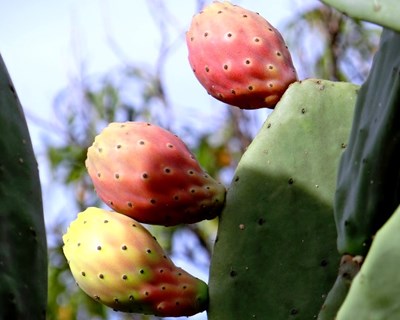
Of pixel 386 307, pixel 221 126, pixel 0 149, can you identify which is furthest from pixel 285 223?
pixel 221 126

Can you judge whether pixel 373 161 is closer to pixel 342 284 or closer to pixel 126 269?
pixel 342 284

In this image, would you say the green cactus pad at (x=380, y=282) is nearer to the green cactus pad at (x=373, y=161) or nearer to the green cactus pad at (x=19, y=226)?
the green cactus pad at (x=373, y=161)

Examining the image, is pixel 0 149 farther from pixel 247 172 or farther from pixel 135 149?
pixel 247 172


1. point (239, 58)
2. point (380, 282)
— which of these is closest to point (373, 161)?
point (380, 282)

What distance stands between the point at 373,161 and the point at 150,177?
595 mm

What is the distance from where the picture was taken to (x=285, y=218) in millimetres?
2172

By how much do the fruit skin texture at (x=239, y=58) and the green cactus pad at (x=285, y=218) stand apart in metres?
0.07

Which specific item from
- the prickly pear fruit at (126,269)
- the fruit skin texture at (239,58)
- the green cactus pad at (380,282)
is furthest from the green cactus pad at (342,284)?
the fruit skin texture at (239,58)

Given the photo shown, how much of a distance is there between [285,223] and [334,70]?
2.17 m

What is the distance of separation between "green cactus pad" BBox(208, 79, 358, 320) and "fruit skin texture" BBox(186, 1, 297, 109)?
Result: 0.22 ft

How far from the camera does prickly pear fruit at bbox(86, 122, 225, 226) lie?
2145 mm

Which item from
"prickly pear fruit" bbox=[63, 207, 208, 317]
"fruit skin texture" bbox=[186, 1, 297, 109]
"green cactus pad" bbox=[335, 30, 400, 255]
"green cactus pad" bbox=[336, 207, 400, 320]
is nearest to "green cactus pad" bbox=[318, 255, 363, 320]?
"green cactus pad" bbox=[335, 30, 400, 255]

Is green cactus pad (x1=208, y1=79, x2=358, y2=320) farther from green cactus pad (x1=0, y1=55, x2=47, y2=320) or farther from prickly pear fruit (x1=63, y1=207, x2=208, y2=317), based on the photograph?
green cactus pad (x1=0, y1=55, x2=47, y2=320)

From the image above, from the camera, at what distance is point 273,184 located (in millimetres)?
2184
